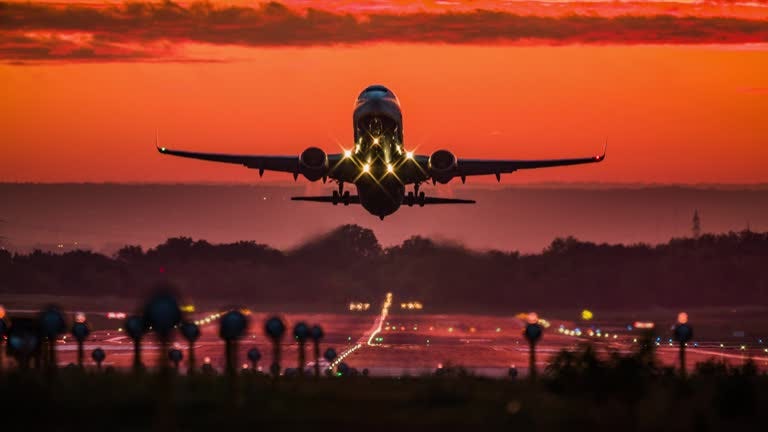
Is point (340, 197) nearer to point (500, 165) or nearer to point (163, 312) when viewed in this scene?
point (500, 165)

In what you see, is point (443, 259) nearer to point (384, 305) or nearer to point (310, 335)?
point (384, 305)

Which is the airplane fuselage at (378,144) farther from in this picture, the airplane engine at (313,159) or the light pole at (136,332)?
the light pole at (136,332)

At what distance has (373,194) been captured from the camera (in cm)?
7719

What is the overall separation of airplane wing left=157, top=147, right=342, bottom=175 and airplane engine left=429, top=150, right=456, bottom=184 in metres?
5.13

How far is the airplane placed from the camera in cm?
7275

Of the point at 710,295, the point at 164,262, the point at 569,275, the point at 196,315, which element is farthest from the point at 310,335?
the point at 710,295

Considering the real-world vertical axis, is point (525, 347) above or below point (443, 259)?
below

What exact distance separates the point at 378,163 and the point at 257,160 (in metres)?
8.95

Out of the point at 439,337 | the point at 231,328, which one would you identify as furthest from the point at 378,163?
the point at 231,328

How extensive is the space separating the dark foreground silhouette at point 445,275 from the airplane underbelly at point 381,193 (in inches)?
1350

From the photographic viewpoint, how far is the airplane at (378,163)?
72.8 metres

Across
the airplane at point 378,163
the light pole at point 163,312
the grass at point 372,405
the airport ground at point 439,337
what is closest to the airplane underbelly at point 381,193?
the airplane at point 378,163

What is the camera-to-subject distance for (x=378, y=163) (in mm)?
74188

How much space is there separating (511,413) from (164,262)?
82222 mm
